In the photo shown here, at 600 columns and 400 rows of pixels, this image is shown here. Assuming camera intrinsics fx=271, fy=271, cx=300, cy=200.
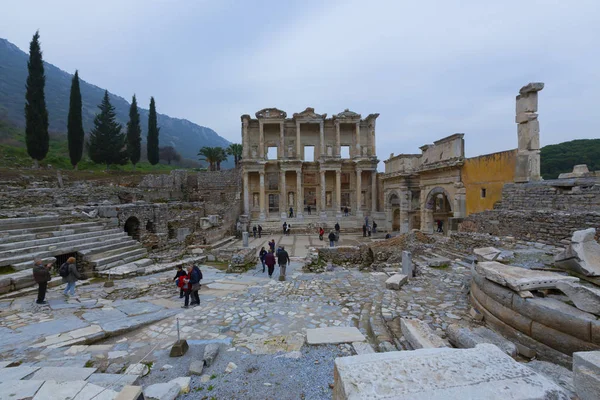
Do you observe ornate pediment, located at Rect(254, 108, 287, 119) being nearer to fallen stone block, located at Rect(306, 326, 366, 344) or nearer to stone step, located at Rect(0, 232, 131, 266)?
stone step, located at Rect(0, 232, 131, 266)

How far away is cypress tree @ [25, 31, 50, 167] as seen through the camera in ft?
88.9

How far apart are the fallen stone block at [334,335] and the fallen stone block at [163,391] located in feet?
7.07

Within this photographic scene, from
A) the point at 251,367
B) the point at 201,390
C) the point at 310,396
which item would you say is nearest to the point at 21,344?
the point at 201,390

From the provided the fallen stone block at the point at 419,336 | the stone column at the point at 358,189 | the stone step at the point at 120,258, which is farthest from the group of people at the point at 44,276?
the stone column at the point at 358,189

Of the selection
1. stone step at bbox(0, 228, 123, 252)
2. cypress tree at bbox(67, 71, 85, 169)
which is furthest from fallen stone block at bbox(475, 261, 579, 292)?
cypress tree at bbox(67, 71, 85, 169)

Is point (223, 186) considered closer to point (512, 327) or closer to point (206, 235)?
point (206, 235)

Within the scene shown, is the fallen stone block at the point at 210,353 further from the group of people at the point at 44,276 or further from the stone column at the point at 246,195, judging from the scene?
the stone column at the point at 246,195

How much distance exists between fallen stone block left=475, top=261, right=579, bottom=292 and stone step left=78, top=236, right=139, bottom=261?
479 inches

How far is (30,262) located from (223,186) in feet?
86.0

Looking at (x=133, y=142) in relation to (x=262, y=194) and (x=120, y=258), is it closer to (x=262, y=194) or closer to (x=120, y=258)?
(x=262, y=194)

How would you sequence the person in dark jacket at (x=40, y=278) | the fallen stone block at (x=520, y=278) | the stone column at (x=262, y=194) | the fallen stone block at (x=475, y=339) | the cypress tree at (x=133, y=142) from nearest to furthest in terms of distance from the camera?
the fallen stone block at (x=475, y=339), the fallen stone block at (x=520, y=278), the person in dark jacket at (x=40, y=278), the stone column at (x=262, y=194), the cypress tree at (x=133, y=142)

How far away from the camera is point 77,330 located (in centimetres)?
518

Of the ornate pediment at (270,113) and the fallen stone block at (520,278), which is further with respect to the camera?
the ornate pediment at (270,113)

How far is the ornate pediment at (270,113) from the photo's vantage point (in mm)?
29672
